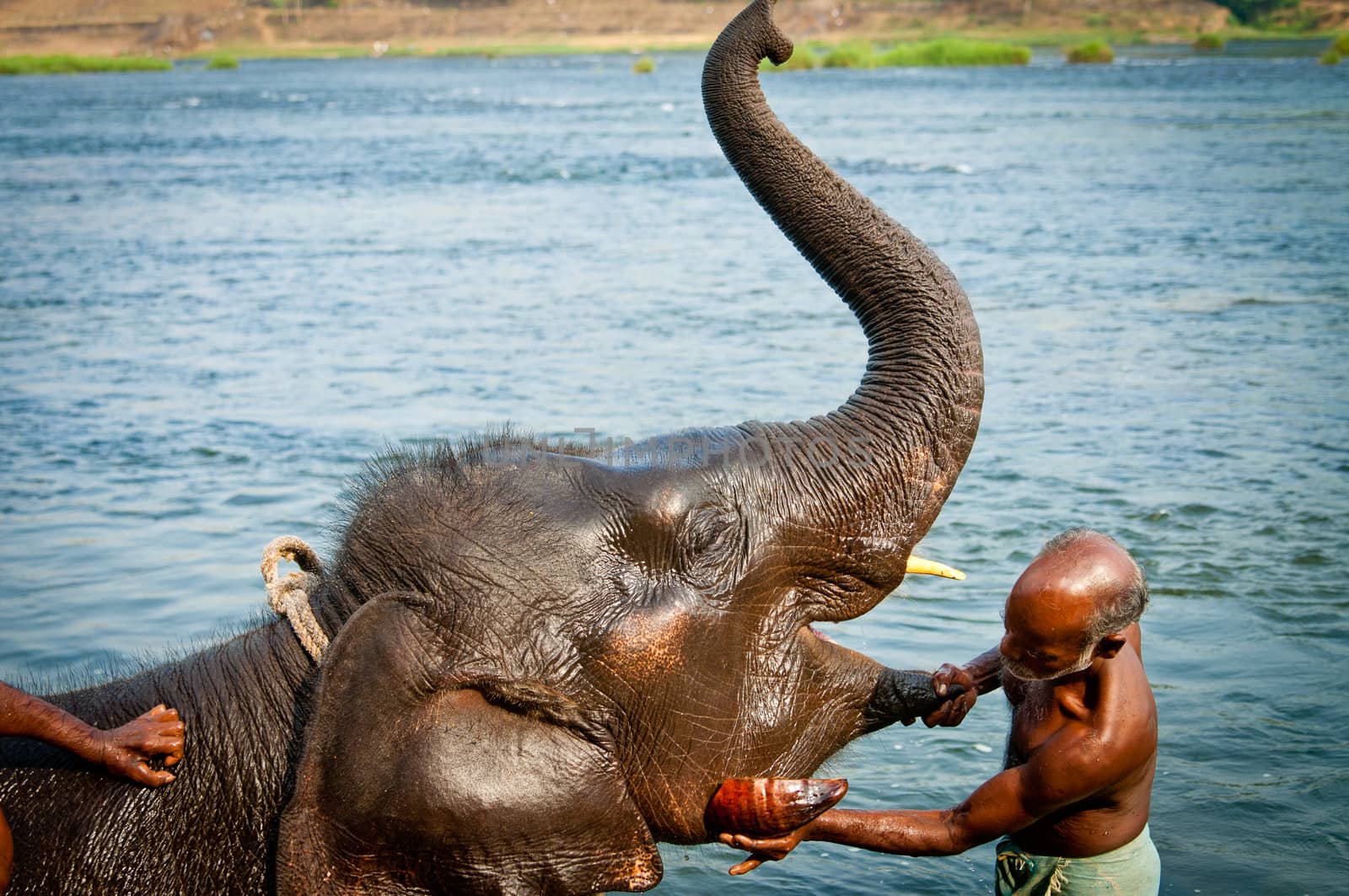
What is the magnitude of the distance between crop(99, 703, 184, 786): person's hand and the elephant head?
1.20 feet

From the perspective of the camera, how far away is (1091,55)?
79938 millimetres

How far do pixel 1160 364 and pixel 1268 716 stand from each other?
7699 millimetres

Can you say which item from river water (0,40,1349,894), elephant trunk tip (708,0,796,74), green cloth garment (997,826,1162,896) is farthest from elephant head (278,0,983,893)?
river water (0,40,1349,894)

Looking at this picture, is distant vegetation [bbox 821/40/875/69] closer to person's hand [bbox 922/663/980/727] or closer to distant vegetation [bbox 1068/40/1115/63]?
distant vegetation [bbox 1068/40/1115/63]

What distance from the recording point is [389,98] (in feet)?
237

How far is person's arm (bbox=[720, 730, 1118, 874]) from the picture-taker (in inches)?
135

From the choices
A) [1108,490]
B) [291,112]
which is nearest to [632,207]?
[1108,490]

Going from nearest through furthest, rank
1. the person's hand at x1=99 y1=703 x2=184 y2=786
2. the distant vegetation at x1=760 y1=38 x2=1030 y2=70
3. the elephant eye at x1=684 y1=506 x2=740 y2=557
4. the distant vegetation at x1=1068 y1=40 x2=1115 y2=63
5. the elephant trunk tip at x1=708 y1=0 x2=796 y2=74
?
the person's hand at x1=99 y1=703 x2=184 y2=786, the elephant eye at x1=684 y1=506 x2=740 y2=557, the elephant trunk tip at x1=708 y1=0 x2=796 y2=74, the distant vegetation at x1=1068 y1=40 x2=1115 y2=63, the distant vegetation at x1=760 y1=38 x2=1030 y2=70

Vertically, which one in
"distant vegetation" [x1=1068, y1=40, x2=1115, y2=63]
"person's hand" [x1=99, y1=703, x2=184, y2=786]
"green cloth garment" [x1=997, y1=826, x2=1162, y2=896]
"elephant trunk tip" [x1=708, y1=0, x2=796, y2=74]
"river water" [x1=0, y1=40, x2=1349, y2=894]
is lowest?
"river water" [x1=0, y1=40, x2=1349, y2=894]

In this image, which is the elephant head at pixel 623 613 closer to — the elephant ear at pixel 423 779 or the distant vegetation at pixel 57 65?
the elephant ear at pixel 423 779

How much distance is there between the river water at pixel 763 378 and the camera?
684 centimetres

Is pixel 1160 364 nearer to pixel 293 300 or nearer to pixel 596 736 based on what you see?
pixel 293 300

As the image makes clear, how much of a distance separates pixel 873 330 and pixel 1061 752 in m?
1.02

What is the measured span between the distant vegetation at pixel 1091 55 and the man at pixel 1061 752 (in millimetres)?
81395
